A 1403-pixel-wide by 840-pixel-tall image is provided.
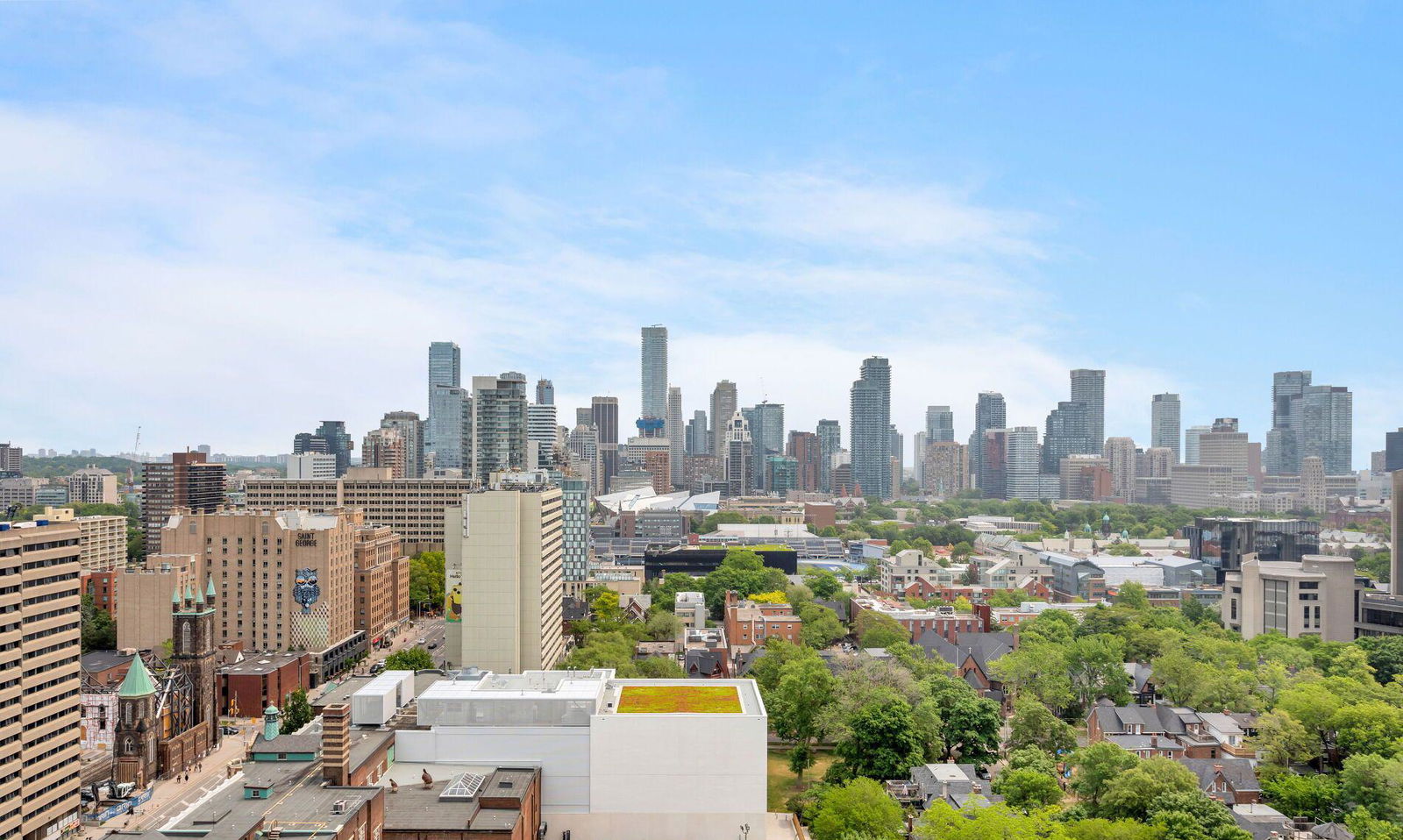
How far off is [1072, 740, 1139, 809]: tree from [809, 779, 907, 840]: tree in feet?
32.5

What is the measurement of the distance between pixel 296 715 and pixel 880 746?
1398 inches

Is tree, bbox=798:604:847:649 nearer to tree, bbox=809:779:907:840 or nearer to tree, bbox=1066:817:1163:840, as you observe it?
tree, bbox=809:779:907:840

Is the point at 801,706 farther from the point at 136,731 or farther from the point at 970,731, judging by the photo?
the point at 136,731

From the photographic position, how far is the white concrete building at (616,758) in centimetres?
4300

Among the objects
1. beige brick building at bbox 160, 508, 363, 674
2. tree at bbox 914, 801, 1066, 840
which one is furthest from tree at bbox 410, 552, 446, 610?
tree at bbox 914, 801, 1066, 840

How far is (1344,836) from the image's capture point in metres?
40.4

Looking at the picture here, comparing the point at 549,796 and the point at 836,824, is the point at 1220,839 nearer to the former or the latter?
the point at 836,824

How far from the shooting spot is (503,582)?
64.9 meters

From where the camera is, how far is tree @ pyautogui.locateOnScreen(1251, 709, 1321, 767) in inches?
2063

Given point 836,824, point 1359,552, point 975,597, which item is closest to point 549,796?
point 836,824

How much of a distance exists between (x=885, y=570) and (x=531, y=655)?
7314 cm

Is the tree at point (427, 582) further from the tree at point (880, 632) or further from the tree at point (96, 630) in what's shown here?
the tree at point (880, 632)

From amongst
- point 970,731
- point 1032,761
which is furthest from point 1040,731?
point 1032,761

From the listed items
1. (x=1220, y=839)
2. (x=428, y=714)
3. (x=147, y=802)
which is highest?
(x=428, y=714)
